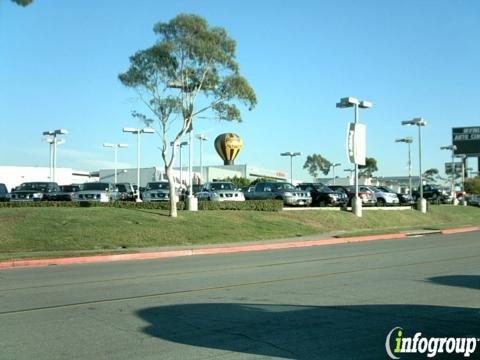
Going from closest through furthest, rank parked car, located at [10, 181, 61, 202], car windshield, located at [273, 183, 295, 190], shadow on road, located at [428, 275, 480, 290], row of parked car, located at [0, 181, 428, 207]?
1. shadow on road, located at [428, 275, 480, 290]
2. row of parked car, located at [0, 181, 428, 207]
3. parked car, located at [10, 181, 61, 202]
4. car windshield, located at [273, 183, 295, 190]

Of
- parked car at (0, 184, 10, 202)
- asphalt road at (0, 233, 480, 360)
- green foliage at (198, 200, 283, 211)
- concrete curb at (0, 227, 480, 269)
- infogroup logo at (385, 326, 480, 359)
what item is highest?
parked car at (0, 184, 10, 202)

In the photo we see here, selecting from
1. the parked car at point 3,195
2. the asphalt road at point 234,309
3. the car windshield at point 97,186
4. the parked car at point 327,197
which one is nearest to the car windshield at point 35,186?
the parked car at point 3,195

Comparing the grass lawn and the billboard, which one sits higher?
the billboard

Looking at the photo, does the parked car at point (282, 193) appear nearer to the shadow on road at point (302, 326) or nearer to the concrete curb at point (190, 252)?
the concrete curb at point (190, 252)

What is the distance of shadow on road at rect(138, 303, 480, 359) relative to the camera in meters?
6.99

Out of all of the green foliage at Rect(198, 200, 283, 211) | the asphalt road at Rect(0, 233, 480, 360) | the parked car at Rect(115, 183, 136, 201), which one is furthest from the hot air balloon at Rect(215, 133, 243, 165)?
the asphalt road at Rect(0, 233, 480, 360)

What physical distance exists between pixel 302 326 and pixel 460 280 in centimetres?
555

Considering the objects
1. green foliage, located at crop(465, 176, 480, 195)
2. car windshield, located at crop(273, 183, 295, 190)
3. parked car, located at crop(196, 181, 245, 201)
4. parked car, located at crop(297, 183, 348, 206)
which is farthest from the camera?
green foliage, located at crop(465, 176, 480, 195)

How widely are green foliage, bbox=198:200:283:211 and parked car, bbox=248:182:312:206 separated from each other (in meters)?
2.91

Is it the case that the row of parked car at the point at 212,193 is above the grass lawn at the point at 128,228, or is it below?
above

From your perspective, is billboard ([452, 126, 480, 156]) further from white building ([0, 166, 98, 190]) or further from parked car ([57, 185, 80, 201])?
white building ([0, 166, 98, 190])

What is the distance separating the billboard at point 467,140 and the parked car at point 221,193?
134ft

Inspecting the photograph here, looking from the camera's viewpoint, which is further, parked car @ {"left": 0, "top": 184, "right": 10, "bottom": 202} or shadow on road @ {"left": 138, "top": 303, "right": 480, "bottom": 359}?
parked car @ {"left": 0, "top": 184, "right": 10, "bottom": 202}

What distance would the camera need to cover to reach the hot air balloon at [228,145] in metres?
89.9
